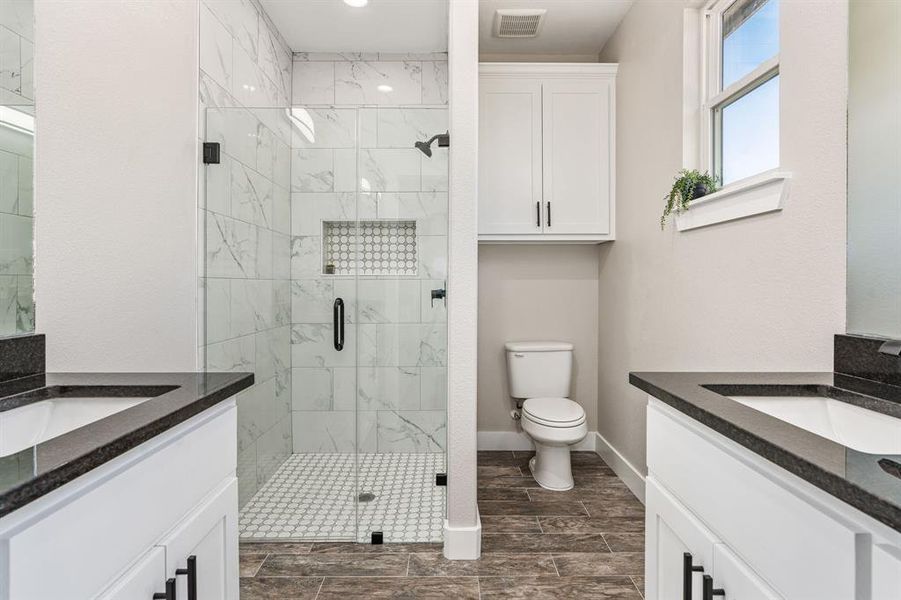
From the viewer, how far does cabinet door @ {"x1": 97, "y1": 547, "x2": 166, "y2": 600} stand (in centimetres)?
75

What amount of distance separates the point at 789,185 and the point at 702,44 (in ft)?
3.31

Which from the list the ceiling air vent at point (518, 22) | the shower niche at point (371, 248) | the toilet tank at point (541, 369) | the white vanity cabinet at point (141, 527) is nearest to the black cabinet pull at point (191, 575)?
the white vanity cabinet at point (141, 527)

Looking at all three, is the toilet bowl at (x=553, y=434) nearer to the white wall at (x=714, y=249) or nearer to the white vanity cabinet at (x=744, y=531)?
the white wall at (x=714, y=249)

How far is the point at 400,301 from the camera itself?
7.46 ft

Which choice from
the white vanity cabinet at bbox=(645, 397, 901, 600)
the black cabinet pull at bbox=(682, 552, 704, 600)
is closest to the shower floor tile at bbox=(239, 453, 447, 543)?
the white vanity cabinet at bbox=(645, 397, 901, 600)

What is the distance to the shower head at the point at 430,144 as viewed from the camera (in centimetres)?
219

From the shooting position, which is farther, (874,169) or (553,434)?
(553,434)

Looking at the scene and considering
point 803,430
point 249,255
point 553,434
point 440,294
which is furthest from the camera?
point 553,434

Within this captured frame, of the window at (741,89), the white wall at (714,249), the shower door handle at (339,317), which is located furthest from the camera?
the shower door handle at (339,317)

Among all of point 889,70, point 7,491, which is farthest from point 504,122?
point 7,491

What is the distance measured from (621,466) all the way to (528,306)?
1.15 meters

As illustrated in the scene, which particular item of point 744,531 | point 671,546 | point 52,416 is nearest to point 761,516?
point 744,531

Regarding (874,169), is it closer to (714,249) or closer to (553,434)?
(714,249)

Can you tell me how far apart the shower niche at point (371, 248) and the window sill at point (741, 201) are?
1208 millimetres
